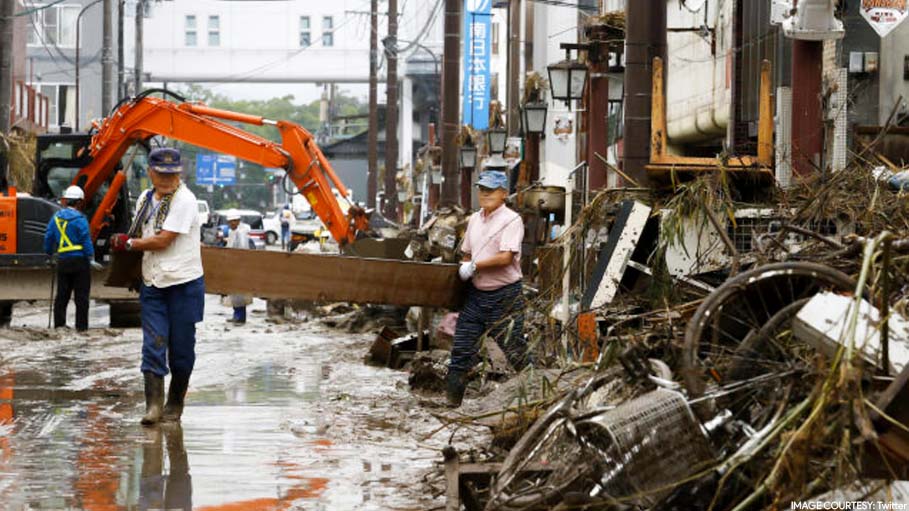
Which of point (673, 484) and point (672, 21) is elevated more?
point (672, 21)

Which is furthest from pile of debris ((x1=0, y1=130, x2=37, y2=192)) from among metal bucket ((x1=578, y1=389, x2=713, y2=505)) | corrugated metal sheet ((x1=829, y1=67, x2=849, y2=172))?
metal bucket ((x1=578, y1=389, x2=713, y2=505))

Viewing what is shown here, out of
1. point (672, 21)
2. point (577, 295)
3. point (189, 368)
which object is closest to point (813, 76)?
point (577, 295)

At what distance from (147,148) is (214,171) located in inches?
2814

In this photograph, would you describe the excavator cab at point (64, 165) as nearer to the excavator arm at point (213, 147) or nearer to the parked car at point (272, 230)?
the excavator arm at point (213, 147)

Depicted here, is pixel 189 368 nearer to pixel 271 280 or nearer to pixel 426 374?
pixel 271 280

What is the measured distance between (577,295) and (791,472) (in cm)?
699

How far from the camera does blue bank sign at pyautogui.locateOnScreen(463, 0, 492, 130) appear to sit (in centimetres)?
4366

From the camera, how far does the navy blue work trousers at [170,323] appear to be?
1165 centimetres

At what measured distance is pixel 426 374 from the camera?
13766 millimetres

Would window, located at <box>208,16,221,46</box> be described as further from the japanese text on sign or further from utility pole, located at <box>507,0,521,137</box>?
the japanese text on sign

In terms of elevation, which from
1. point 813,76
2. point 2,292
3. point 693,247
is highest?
point 813,76

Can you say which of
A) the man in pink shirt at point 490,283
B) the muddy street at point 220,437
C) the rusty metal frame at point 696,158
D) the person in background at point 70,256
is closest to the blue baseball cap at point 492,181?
the man in pink shirt at point 490,283

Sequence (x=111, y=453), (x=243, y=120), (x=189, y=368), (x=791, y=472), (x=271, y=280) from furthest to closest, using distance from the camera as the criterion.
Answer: (x=243, y=120) → (x=271, y=280) → (x=189, y=368) → (x=111, y=453) → (x=791, y=472)

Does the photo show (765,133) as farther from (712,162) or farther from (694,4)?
(694,4)
